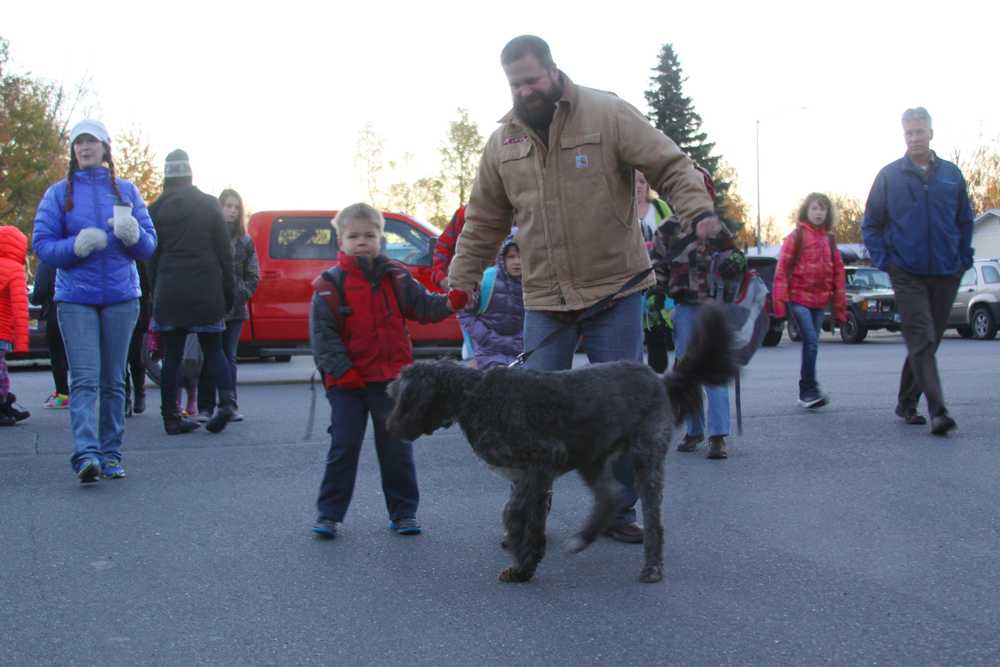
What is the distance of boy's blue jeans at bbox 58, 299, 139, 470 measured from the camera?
650 centimetres

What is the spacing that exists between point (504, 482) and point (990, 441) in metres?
3.53

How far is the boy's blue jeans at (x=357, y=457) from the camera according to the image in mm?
5324

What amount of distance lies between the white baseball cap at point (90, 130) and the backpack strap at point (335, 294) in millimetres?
2281

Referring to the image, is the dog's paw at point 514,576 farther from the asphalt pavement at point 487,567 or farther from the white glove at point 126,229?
the white glove at point 126,229

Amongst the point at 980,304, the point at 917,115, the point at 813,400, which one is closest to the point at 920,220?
the point at 917,115

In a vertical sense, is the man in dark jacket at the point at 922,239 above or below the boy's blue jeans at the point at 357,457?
above

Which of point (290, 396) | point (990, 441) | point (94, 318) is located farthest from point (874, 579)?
point (290, 396)

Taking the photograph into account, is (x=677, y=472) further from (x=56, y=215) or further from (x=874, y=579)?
(x=56, y=215)

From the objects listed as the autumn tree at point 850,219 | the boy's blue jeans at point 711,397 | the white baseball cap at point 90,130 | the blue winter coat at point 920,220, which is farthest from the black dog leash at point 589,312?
the autumn tree at point 850,219

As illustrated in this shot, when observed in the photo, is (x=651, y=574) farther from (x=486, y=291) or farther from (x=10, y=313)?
(x=10, y=313)

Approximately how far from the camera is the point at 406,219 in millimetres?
13625

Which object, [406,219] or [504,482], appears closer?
[504,482]

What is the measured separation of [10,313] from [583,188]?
266 inches

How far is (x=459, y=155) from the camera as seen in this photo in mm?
53562
